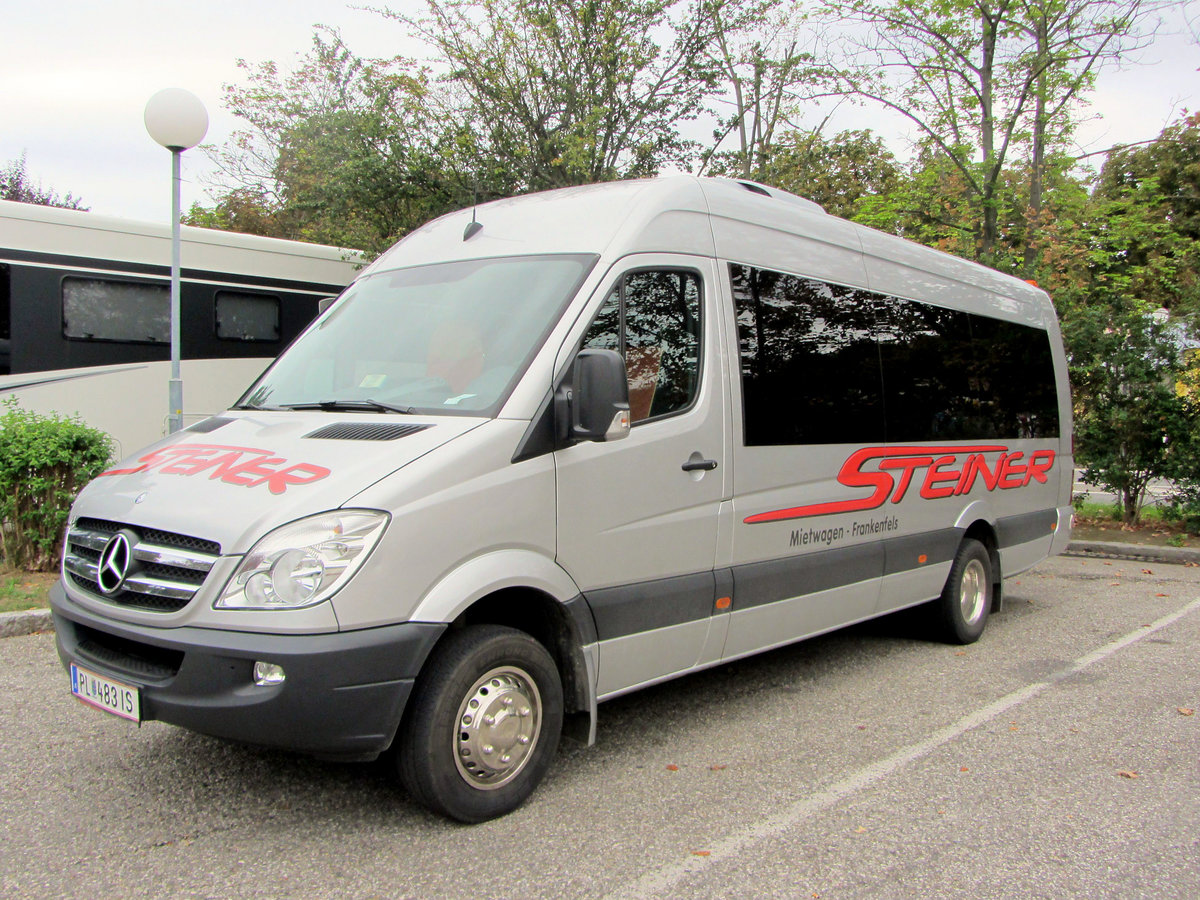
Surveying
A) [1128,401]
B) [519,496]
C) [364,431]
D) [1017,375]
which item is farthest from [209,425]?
[1128,401]

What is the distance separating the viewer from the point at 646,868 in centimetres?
336

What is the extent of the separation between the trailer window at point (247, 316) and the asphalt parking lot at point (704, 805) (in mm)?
6505

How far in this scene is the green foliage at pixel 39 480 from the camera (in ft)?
23.4

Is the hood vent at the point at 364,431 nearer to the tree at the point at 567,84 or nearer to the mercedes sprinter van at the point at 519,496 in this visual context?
the mercedes sprinter van at the point at 519,496

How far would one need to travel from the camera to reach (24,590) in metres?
6.92

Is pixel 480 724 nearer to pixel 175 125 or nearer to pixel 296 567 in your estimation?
pixel 296 567

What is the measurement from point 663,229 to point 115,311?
8.42 meters

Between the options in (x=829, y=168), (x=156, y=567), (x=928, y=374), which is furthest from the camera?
(x=829, y=168)

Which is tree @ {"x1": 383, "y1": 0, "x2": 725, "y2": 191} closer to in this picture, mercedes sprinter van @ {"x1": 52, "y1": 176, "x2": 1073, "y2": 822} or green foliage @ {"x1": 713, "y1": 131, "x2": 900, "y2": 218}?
green foliage @ {"x1": 713, "y1": 131, "x2": 900, "y2": 218}

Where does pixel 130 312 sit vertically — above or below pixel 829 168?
below

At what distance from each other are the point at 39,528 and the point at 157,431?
3.92 metres

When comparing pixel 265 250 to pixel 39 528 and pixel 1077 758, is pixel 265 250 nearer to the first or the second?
pixel 39 528

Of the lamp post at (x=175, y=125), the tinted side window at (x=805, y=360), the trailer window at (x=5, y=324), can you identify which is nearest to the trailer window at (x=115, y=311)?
the trailer window at (x=5, y=324)

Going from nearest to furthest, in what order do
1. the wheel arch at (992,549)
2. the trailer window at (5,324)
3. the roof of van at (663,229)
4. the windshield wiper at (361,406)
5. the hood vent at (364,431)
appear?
1. the hood vent at (364,431)
2. the windshield wiper at (361,406)
3. the roof of van at (663,229)
4. the wheel arch at (992,549)
5. the trailer window at (5,324)
